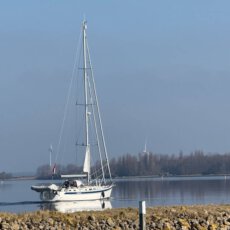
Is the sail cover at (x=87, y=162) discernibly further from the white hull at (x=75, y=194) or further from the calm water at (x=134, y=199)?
the calm water at (x=134, y=199)

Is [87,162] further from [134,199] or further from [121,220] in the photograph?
[121,220]

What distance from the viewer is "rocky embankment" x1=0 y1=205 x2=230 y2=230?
65.3 ft

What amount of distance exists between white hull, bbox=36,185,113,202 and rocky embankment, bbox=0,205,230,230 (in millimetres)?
29087

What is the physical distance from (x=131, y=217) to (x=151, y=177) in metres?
117

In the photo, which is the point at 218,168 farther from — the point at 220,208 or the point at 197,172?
the point at 220,208

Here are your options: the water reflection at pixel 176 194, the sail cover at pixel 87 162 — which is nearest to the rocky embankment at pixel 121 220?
the water reflection at pixel 176 194

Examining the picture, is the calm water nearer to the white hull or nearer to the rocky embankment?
the white hull

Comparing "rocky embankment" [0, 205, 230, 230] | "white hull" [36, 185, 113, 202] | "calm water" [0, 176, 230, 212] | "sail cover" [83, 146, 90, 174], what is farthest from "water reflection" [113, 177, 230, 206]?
"rocky embankment" [0, 205, 230, 230]

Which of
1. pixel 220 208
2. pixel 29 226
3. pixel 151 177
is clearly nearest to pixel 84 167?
pixel 220 208

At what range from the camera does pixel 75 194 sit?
171ft

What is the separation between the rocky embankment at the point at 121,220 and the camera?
784 inches

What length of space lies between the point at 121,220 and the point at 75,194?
31.3 meters

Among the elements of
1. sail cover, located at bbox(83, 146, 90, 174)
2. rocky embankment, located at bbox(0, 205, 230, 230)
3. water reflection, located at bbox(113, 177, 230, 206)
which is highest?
sail cover, located at bbox(83, 146, 90, 174)

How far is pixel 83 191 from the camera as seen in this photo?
52.1 metres
